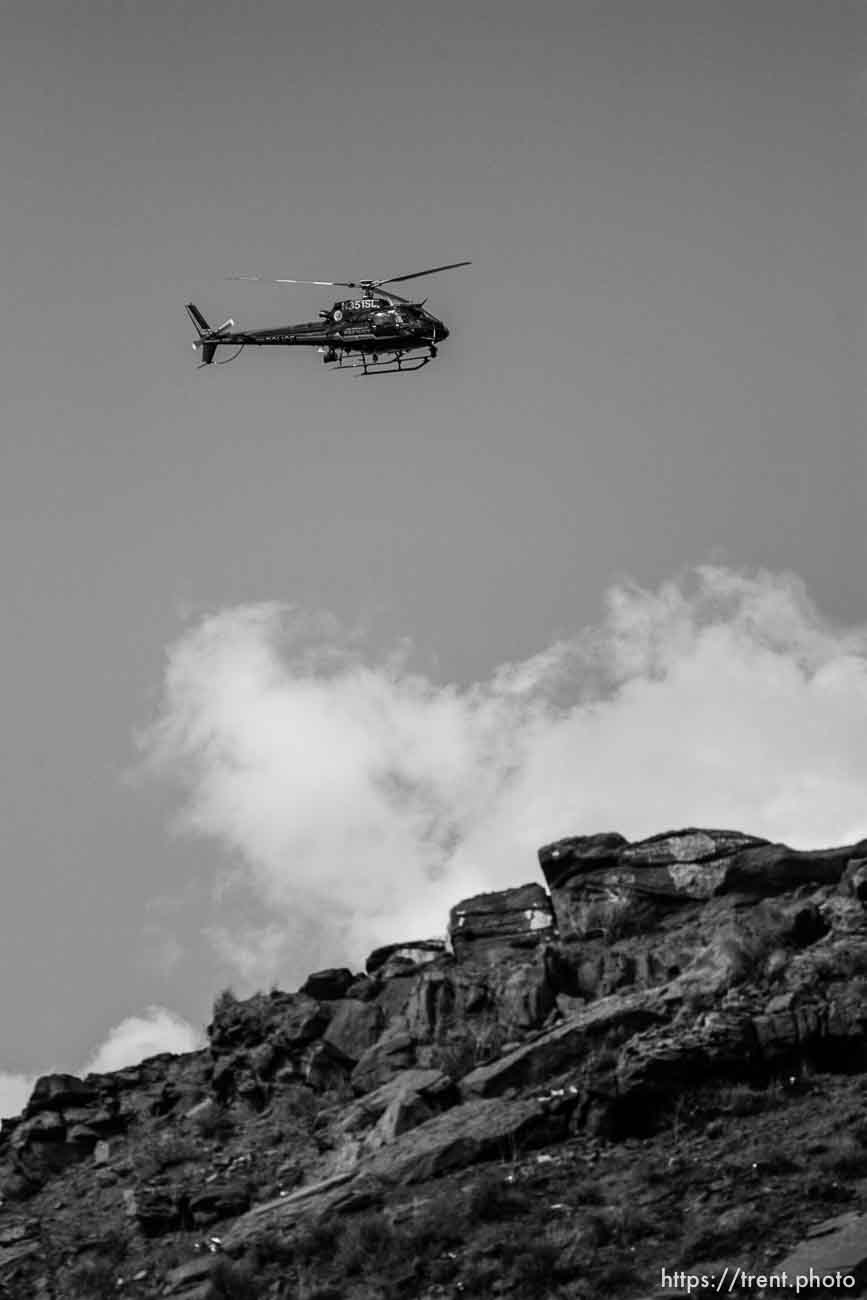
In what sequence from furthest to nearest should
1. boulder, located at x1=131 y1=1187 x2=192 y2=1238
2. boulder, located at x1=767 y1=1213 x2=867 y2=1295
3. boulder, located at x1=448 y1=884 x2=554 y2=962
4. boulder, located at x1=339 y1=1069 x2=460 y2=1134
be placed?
boulder, located at x1=448 y1=884 x2=554 y2=962, boulder, located at x1=339 y1=1069 x2=460 y2=1134, boulder, located at x1=131 y1=1187 x2=192 y2=1238, boulder, located at x1=767 y1=1213 x2=867 y2=1295

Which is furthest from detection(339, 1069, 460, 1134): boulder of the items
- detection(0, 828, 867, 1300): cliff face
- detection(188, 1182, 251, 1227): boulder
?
detection(188, 1182, 251, 1227): boulder

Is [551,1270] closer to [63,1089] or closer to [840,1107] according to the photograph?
[840,1107]

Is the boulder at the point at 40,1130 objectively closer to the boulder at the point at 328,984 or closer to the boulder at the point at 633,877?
the boulder at the point at 328,984

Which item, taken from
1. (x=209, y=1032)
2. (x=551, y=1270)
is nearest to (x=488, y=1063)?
(x=551, y=1270)

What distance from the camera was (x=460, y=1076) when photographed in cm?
3956

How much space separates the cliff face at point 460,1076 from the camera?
113 feet

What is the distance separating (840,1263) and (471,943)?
2057 centimetres

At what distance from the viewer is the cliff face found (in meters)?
34.6

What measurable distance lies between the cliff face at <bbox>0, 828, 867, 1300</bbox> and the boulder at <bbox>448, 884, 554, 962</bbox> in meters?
0.06

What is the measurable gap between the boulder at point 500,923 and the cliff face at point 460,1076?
0.06 meters

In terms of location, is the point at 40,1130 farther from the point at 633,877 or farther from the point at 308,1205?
the point at 633,877

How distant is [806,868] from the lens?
43219 millimetres

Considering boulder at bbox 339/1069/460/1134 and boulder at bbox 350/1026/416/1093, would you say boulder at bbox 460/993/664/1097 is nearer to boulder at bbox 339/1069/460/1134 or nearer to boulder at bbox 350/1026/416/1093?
boulder at bbox 339/1069/460/1134

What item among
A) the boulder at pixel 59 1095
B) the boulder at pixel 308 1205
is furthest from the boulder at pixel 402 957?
the boulder at pixel 308 1205
